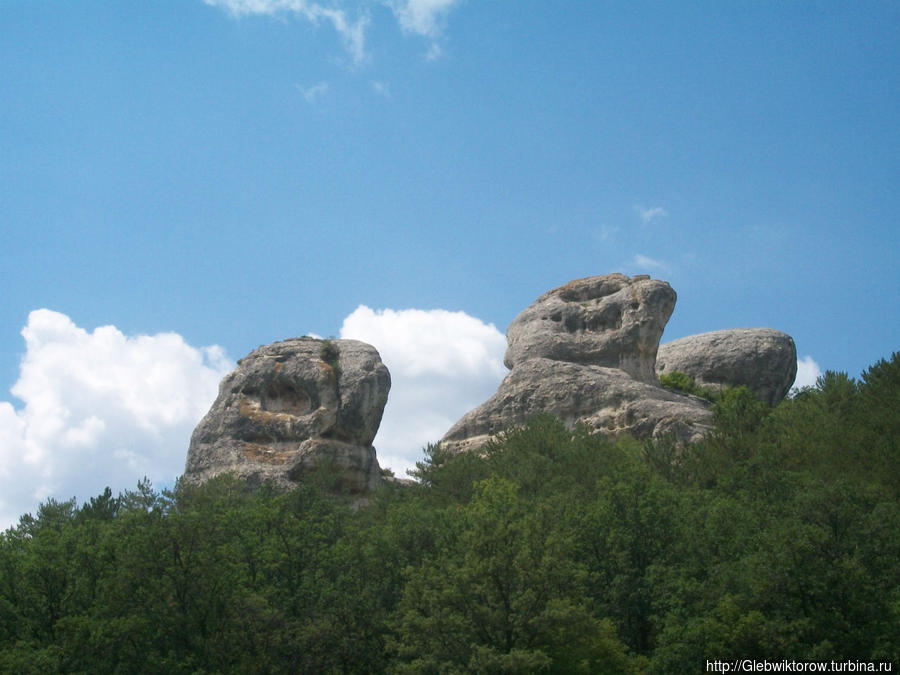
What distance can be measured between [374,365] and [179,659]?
21.5 m

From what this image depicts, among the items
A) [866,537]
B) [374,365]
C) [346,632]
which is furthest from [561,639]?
[374,365]

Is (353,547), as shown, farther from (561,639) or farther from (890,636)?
(890,636)

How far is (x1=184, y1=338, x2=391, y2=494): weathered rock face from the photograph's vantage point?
4541 cm

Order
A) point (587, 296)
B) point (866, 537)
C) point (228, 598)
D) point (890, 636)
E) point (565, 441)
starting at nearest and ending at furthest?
point (890, 636) < point (866, 537) < point (228, 598) < point (565, 441) < point (587, 296)

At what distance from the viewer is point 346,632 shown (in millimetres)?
28453

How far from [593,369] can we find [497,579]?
27.5 meters

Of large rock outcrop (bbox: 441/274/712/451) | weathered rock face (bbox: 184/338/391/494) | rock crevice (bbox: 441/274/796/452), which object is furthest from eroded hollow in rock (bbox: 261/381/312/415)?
rock crevice (bbox: 441/274/796/452)

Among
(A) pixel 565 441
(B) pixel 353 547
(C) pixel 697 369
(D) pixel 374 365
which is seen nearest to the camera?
(B) pixel 353 547

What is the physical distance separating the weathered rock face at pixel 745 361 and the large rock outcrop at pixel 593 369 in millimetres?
8671

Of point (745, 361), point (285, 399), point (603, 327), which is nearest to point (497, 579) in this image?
point (285, 399)

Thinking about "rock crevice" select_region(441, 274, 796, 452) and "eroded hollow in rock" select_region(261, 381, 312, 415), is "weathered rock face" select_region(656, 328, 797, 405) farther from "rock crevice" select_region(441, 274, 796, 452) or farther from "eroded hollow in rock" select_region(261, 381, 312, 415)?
"eroded hollow in rock" select_region(261, 381, 312, 415)

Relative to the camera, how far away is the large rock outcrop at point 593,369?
160 feet

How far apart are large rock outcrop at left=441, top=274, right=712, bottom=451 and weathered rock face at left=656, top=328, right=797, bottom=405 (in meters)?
8.67

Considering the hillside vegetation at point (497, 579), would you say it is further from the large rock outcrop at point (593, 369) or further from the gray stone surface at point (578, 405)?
the large rock outcrop at point (593, 369)
